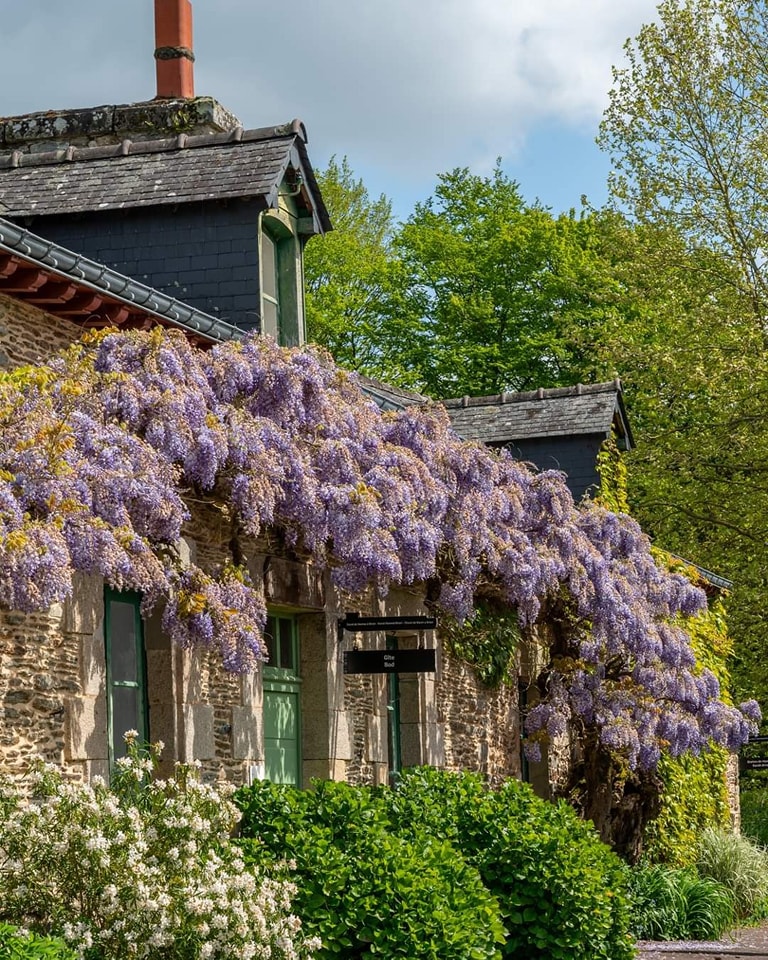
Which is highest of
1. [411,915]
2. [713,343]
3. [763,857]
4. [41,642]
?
[713,343]

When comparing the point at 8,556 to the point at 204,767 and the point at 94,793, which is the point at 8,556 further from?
the point at 204,767

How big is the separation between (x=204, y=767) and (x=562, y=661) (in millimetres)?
6348

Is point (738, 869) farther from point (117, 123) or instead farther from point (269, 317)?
point (117, 123)

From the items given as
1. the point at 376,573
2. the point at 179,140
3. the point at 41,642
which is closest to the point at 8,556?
the point at 41,642

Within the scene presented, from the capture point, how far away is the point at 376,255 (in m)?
31.3

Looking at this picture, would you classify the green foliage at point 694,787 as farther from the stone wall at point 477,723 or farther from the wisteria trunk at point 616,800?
the stone wall at point 477,723

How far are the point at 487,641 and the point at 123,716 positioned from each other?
580 centimetres

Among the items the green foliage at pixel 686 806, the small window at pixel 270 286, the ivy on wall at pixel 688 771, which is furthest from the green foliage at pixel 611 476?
the small window at pixel 270 286

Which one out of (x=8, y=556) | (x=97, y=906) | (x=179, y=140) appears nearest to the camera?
(x=97, y=906)

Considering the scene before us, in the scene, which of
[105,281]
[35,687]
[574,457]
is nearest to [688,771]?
[574,457]

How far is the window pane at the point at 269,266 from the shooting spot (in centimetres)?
1332

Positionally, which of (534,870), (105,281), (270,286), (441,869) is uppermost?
(270,286)

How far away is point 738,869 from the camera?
54.2 feet

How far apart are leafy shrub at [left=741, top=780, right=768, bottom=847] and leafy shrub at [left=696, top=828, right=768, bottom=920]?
20.5 feet
